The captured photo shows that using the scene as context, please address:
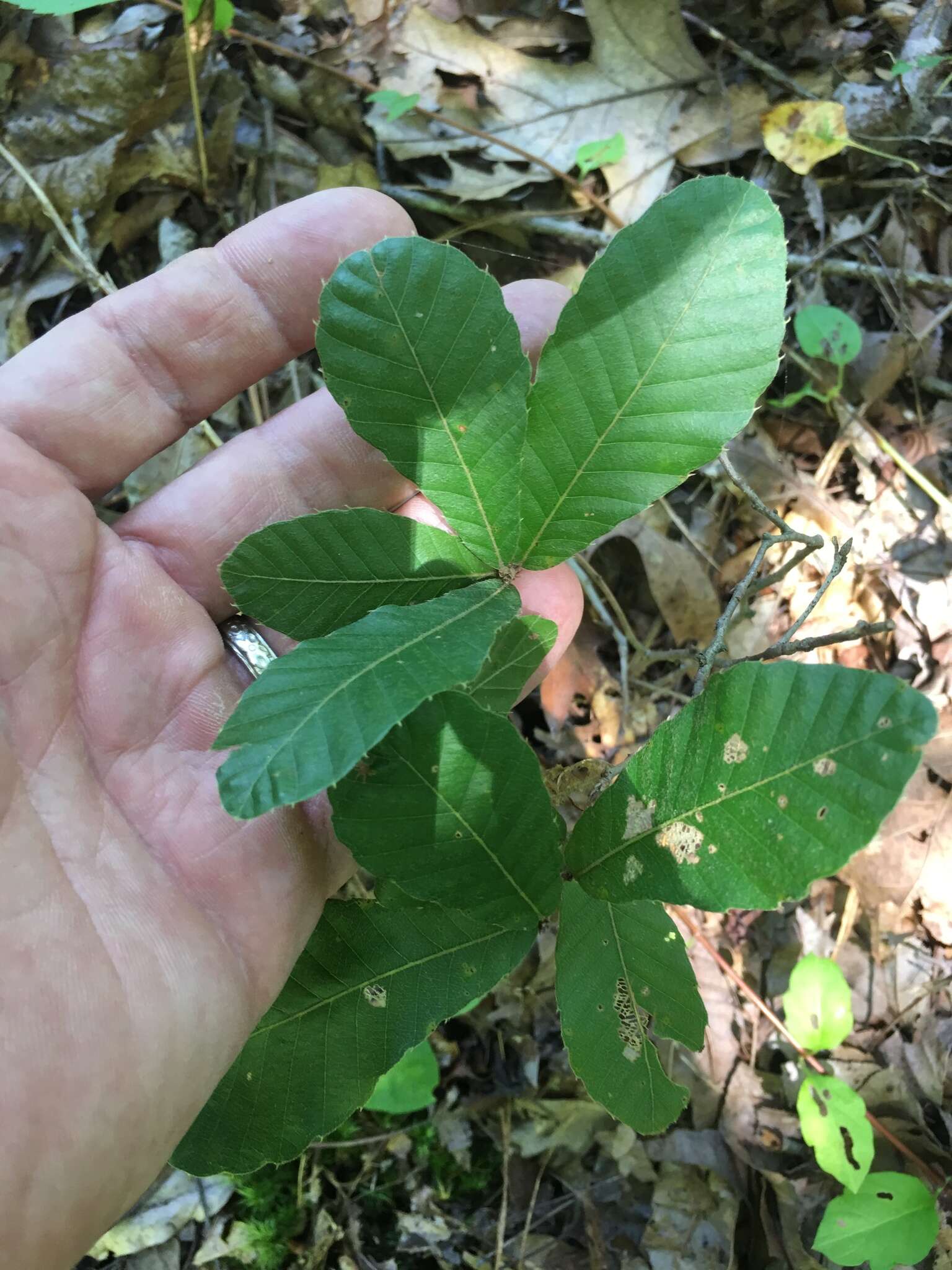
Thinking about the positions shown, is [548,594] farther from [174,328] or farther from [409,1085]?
[409,1085]

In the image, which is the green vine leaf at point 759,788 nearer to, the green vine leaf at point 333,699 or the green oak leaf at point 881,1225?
the green vine leaf at point 333,699

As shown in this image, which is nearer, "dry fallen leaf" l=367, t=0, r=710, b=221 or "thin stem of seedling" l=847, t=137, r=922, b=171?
"thin stem of seedling" l=847, t=137, r=922, b=171

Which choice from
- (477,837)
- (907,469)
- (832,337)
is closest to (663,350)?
(477,837)

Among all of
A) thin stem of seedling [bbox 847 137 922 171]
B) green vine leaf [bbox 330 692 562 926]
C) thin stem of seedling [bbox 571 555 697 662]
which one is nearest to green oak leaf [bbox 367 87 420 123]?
thin stem of seedling [bbox 847 137 922 171]

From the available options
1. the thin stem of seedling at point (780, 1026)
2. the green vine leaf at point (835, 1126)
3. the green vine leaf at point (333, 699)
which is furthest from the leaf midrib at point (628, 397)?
the green vine leaf at point (835, 1126)

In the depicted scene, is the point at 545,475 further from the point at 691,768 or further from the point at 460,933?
the point at 460,933

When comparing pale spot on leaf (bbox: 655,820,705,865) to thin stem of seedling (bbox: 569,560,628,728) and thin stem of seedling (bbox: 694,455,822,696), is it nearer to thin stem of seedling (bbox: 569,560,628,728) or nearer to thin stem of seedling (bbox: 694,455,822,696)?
thin stem of seedling (bbox: 694,455,822,696)
